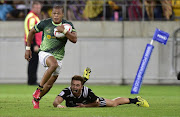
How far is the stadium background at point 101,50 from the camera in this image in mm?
20078

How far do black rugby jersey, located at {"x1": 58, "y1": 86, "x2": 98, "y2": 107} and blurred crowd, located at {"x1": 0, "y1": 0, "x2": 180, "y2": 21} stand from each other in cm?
1031

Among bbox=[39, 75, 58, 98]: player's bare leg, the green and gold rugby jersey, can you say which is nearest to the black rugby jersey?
bbox=[39, 75, 58, 98]: player's bare leg

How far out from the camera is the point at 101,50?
20.2m

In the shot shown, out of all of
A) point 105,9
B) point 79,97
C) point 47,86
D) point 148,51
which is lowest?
point 79,97

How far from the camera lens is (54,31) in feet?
31.9

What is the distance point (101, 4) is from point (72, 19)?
119 centimetres

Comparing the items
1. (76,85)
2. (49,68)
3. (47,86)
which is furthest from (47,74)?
(47,86)

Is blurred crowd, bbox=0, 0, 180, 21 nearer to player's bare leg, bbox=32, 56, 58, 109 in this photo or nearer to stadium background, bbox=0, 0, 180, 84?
stadium background, bbox=0, 0, 180, 84

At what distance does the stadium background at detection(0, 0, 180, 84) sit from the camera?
2008 centimetres

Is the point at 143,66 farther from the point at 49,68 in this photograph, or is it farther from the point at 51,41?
the point at 49,68

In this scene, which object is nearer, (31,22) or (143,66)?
(143,66)

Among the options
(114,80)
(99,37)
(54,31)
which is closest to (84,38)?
(99,37)

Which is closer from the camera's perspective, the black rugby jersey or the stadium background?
the black rugby jersey

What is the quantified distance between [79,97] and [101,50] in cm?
1053
